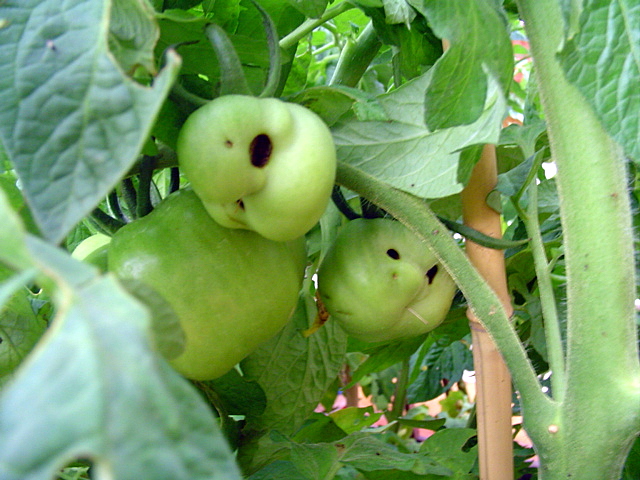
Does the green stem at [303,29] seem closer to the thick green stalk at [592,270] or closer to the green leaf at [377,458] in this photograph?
the thick green stalk at [592,270]

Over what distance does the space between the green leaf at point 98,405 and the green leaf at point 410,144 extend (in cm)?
29

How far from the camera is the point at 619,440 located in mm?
417

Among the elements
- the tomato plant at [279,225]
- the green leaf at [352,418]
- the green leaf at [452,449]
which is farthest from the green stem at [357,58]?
the green leaf at [352,418]

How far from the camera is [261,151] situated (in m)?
0.35

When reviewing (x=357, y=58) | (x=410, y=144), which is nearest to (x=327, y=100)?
(x=410, y=144)

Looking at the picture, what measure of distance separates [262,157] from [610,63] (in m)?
0.22

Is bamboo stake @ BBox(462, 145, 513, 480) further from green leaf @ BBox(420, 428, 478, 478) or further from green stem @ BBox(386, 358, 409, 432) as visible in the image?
green stem @ BBox(386, 358, 409, 432)

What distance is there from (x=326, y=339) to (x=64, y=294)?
0.46 meters

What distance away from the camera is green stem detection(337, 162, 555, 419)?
0.45 metres

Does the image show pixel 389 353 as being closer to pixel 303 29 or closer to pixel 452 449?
pixel 452 449

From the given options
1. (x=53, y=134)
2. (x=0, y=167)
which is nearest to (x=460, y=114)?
(x=53, y=134)

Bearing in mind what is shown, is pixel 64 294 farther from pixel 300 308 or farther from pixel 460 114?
pixel 300 308

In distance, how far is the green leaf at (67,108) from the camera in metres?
0.26

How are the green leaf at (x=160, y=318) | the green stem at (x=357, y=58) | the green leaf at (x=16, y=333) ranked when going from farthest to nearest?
the green stem at (x=357, y=58), the green leaf at (x=16, y=333), the green leaf at (x=160, y=318)
